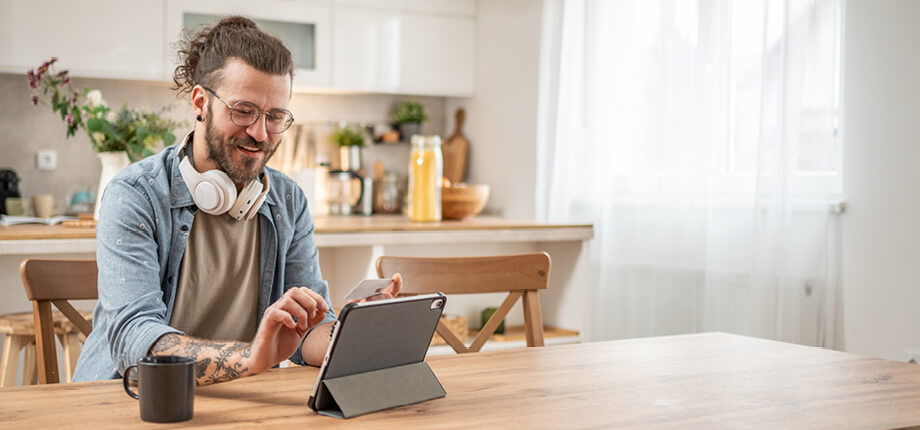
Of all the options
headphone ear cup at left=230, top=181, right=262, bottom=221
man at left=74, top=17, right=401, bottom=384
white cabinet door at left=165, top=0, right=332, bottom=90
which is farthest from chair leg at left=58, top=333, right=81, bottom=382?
white cabinet door at left=165, top=0, right=332, bottom=90

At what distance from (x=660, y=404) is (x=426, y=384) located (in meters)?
0.32

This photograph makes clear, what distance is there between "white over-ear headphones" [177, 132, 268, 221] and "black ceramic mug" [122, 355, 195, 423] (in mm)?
513

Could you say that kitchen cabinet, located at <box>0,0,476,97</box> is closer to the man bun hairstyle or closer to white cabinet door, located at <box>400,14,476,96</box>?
white cabinet door, located at <box>400,14,476,96</box>

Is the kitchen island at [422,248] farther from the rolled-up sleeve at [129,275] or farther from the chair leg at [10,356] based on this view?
the rolled-up sleeve at [129,275]

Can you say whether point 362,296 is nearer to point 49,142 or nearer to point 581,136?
point 581,136

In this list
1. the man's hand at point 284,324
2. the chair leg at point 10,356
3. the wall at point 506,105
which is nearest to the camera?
the man's hand at point 284,324

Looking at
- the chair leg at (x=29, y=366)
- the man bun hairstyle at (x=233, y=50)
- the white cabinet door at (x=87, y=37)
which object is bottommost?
the chair leg at (x=29, y=366)

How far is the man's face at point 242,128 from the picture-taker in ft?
4.99

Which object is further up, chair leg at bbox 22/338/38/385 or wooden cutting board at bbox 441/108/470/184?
wooden cutting board at bbox 441/108/470/184

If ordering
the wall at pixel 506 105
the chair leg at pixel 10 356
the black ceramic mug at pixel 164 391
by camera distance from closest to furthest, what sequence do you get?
1. the black ceramic mug at pixel 164 391
2. the chair leg at pixel 10 356
3. the wall at pixel 506 105

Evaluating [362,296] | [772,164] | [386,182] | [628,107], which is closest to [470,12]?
[386,182]

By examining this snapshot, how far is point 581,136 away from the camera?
3.84m

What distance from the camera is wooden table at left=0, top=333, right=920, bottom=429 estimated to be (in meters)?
1.11

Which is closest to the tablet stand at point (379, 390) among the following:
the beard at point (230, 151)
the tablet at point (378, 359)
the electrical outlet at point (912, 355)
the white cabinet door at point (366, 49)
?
the tablet at point (378, 359)
